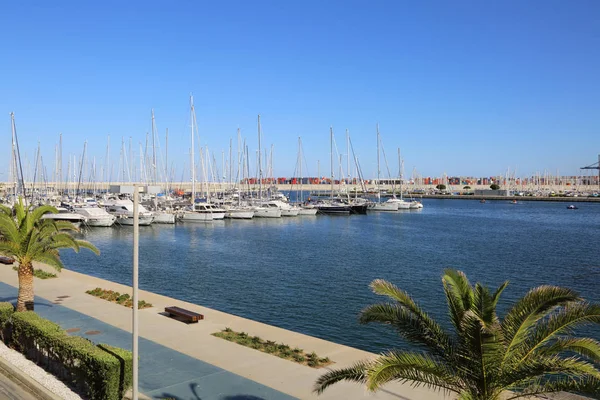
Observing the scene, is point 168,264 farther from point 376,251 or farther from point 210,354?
A: point 210,354

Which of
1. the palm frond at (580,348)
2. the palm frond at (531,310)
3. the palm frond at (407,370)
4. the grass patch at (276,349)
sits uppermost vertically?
the palm frond at (531,310)

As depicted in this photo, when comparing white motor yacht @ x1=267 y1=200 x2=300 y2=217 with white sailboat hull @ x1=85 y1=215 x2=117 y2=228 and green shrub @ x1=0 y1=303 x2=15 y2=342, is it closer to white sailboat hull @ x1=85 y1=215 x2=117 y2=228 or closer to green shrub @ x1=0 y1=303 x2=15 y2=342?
white sailboat hull @ x1=85 y1=215 x2=117 y2=228

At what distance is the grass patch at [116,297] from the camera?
19.6 m

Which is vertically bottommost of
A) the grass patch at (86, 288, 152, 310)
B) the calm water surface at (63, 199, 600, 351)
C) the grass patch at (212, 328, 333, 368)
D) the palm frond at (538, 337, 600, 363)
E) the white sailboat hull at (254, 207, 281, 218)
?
the calm water surface at (63, 199, 600, 351)

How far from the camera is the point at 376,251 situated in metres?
45.3

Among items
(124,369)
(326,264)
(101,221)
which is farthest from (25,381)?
(101,221)

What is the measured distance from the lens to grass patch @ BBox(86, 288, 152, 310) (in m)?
19.6

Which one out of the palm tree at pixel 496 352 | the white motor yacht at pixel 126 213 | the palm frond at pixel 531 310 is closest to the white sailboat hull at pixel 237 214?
the white motor yacht at pixel 126 213

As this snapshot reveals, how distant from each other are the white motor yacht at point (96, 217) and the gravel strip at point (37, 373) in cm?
5068

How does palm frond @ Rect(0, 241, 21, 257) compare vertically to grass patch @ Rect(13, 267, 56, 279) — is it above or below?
above

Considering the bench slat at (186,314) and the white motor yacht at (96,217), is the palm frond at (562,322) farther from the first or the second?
the white motor yacht at (96,217)

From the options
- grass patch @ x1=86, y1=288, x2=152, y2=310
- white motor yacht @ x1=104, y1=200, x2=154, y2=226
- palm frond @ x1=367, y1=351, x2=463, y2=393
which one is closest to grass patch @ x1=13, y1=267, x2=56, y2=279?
grass patch @ x1=86, y1=288, x2=152, y2=310

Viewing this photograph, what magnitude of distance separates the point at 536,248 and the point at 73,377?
1822 inches

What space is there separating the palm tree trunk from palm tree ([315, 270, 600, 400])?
11.6m
